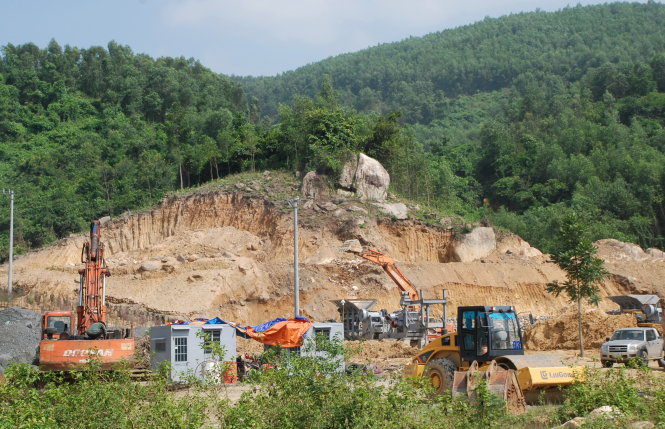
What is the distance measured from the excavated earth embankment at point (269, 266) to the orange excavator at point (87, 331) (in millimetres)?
14988

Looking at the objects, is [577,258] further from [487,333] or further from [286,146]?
[286,146]

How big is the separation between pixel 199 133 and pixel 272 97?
Result: 382ft

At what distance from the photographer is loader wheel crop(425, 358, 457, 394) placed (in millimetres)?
19141

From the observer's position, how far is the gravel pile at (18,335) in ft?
92.4

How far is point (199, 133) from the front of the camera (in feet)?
240

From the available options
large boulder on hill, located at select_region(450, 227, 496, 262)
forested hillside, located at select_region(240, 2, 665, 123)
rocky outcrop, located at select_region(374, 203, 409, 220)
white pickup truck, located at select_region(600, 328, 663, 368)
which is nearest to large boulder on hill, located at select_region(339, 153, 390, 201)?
rocky outcrop, located at select_region(374, 203, 409, 220)

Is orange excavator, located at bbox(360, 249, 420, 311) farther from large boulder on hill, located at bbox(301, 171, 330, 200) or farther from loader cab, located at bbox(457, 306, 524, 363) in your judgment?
loader cab, located at bbox(457, 306, 524, 363)

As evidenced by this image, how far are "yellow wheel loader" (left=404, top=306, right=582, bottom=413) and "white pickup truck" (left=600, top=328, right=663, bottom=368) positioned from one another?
7.58m

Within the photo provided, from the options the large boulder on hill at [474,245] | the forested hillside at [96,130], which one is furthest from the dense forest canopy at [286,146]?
the large boulder on hill at [474,245]

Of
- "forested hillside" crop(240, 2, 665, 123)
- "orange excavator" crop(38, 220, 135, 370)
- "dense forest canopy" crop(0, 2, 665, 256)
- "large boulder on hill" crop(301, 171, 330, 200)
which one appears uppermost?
"forested hillside" crop(240, 2, 665, 123)

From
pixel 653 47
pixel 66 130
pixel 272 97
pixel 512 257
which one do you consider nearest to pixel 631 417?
pixel 512 257

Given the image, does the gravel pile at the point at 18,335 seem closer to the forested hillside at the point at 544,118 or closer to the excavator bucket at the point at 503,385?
the excavator bucket at the point at 503,385

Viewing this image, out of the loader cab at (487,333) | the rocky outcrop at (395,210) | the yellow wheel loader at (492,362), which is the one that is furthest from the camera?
the rocky outcrop at (395,210)

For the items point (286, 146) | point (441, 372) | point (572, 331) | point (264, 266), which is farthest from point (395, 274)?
point (286, 146)
